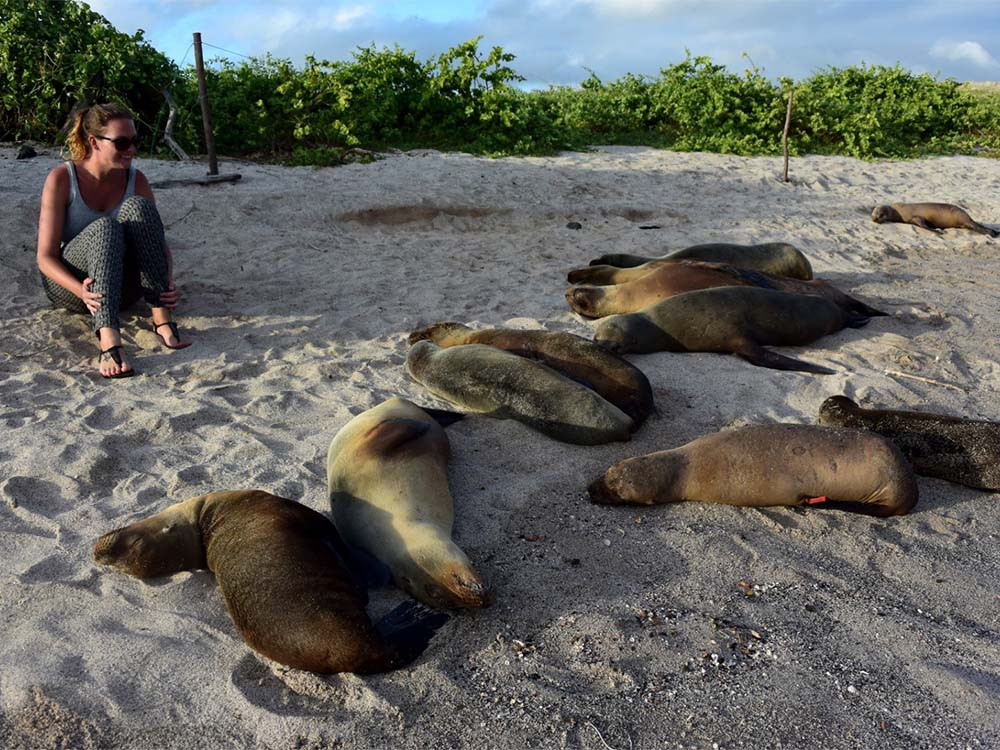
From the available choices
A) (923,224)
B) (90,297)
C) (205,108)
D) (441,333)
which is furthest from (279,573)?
(923,224)

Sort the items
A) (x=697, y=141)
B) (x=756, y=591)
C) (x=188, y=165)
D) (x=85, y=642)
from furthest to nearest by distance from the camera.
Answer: (x=697, y=141), (x=188, y=165), (x=756, y=591), (x=85, y=642)

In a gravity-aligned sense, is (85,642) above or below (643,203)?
below

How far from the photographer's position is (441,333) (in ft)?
17.2

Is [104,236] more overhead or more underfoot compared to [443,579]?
more overhead

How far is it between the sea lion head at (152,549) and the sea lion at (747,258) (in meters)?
4.73

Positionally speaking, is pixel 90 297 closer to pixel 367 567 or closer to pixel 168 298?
pixel 168 298

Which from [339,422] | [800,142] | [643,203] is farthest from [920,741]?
[800,142]

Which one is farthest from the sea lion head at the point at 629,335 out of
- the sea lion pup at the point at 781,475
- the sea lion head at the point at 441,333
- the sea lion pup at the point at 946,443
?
the sea lion pup at the point at 781,475

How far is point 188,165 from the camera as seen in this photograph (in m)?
9.30

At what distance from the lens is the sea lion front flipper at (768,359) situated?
16.4 feet

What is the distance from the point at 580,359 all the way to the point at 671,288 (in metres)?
1.71

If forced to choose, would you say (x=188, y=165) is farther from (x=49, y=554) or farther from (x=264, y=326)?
(x=49, y=554)

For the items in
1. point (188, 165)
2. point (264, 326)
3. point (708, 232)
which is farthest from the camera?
point (188, 165)

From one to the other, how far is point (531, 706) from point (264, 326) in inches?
151
